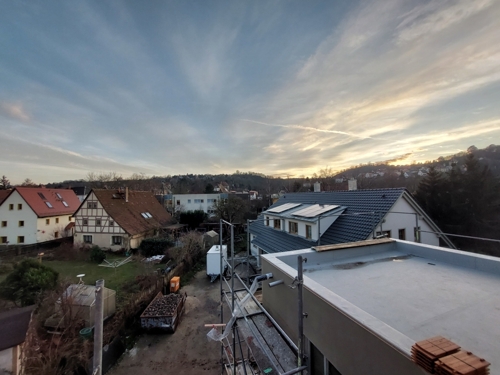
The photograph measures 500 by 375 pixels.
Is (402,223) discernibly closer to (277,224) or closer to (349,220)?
(349,220)

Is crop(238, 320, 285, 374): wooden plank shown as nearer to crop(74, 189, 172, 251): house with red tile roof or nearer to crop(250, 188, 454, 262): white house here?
crop(250, 188, 454, 262): white house

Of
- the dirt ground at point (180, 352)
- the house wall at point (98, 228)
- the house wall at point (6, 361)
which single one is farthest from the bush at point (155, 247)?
the house wall at point (6, 361)

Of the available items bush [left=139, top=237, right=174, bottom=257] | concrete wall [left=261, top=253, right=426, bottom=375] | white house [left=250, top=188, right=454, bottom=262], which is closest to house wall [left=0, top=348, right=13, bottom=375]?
concrete wall [left=261, top=253, right=426, bottom=375]

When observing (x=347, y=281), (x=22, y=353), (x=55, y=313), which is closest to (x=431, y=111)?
(x=347, y=281)

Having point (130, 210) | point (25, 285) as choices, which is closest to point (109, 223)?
point (130, 210)

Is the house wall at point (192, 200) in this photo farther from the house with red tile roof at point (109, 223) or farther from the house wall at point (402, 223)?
the house wall at point (402, 223)
